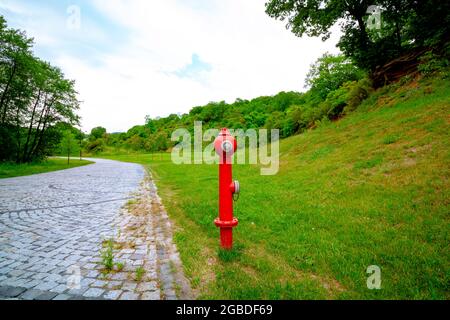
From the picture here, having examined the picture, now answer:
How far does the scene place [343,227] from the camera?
13.7 ft

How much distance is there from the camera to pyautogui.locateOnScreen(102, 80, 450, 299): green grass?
2656mm

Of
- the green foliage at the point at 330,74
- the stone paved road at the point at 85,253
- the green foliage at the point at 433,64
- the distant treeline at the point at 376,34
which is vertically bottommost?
the stone paved road at the point at 85,253

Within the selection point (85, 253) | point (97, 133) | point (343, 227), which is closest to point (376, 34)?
point (343, 227)

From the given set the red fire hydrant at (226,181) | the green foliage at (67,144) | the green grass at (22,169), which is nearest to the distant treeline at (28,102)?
the green grass at (22,169)

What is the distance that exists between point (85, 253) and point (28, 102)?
31342 millimetres

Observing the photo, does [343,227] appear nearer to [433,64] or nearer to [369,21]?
[433,64]

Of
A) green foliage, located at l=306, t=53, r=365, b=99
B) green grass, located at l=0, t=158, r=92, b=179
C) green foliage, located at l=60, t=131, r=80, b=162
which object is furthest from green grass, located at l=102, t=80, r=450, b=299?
green foliage, located at l=60, t=131, r=80, b=162

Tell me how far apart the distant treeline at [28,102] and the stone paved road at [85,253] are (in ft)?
80.9

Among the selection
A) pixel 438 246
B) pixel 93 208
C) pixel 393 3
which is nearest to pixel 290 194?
pixel 438 246

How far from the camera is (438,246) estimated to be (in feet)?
10.5

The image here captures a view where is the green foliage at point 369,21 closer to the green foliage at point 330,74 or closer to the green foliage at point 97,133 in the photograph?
the green foliage at point 330,74

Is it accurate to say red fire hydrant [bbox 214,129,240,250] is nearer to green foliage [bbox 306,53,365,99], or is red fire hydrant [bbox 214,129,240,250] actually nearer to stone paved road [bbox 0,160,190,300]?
stone paved road [bbox 0,160,190,300]

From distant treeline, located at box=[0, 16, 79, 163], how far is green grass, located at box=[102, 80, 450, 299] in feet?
88.2

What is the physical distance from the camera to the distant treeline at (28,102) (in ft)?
74.7
